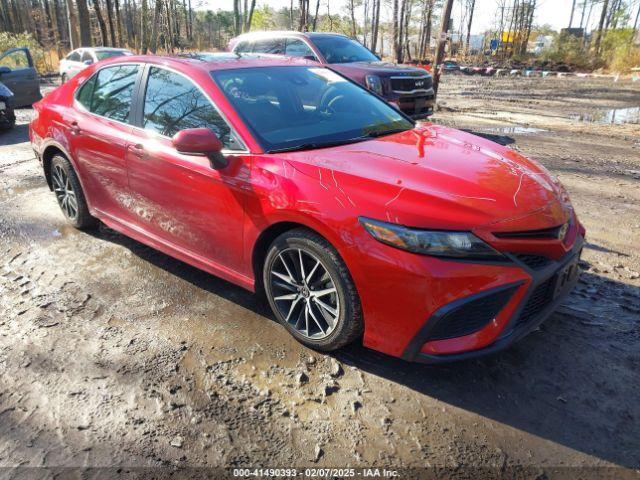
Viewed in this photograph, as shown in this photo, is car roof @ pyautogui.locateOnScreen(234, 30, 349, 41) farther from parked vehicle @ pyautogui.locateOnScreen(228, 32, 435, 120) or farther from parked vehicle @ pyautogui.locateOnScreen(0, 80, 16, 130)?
parked vehicle @ pyautogui.locateOnScreen(0, 80, 16, 130)

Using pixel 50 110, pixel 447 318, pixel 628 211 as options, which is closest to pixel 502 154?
pixel 447 318

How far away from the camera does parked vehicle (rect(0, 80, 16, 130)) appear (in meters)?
9.64

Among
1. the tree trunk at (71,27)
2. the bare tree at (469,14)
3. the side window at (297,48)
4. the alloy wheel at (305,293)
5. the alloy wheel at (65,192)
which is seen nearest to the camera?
the alloy wheel at (305,293)

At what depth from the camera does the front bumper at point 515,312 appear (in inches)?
92.4

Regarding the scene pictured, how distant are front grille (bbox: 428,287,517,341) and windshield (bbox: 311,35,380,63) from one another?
7965mm

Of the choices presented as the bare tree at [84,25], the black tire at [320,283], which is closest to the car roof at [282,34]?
the black tire at [320,283]

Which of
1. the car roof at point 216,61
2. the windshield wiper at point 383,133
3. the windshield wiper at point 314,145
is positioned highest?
the car roof at point 216,61

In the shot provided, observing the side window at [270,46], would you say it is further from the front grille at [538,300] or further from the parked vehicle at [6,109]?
the front grille at [538,300]

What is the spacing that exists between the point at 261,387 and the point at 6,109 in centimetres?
990

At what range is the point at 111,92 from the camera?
410cm

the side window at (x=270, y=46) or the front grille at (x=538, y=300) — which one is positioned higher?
the side window at (x=270, y=46)

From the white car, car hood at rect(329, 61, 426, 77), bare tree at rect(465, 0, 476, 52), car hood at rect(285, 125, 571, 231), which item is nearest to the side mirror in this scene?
car hood at rect(285, 125, 571, 231)

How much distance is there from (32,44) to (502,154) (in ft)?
102

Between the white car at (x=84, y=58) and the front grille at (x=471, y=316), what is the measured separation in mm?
15149
